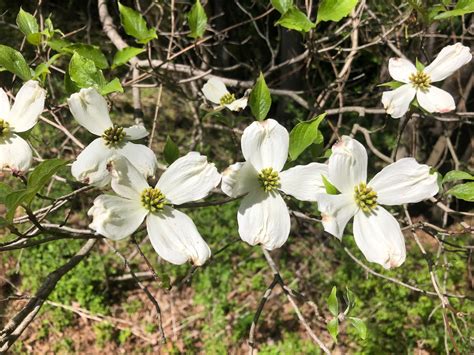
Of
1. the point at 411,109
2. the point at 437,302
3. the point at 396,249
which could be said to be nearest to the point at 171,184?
the point at 396,249

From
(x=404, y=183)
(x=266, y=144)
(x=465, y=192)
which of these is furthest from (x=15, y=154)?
(x=465, y=192)

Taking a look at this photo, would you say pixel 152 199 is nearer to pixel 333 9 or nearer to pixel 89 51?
pixel 89 51

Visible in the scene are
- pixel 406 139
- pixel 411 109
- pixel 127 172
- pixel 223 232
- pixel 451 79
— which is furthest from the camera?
pixel 223 232

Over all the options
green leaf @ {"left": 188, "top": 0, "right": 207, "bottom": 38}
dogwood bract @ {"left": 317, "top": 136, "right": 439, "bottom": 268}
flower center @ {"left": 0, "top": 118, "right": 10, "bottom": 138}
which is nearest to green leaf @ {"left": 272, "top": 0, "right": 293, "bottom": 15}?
green leaf @ {"left": 188, "top": 0, "right": 207, "bottom": 38}

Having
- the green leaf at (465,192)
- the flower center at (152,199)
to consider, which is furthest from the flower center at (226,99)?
the green leaf at (465,192)

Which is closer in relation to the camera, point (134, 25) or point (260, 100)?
point (260, 100)

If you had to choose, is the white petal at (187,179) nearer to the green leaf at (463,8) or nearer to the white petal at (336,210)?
the white petal at (336,210)

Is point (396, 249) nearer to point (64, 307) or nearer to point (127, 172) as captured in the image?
point (127, 172)
